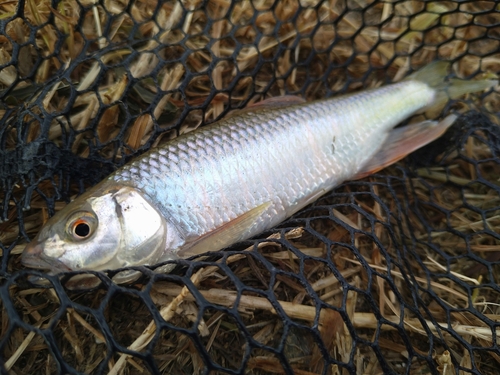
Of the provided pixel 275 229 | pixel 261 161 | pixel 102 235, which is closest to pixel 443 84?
pixel 261 161

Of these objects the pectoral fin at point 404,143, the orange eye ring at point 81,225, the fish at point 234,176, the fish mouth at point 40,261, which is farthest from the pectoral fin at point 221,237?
the pectoral fin at point 404,143

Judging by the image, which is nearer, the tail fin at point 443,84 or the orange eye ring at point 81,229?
the orange eye ring at point 81,229

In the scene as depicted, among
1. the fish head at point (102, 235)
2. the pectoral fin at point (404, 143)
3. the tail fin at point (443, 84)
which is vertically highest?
the fish head at point (102, 235)

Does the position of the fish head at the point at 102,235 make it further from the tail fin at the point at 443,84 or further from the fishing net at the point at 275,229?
the tail fin at the point at 443,84

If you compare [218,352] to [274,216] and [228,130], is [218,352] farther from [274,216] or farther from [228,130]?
[228,130]

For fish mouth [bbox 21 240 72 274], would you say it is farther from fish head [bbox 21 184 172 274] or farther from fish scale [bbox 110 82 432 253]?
fish scale [bbox 110 82 432 253]

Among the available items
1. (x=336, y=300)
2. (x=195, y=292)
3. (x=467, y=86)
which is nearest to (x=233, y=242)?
(x=195, y=292)

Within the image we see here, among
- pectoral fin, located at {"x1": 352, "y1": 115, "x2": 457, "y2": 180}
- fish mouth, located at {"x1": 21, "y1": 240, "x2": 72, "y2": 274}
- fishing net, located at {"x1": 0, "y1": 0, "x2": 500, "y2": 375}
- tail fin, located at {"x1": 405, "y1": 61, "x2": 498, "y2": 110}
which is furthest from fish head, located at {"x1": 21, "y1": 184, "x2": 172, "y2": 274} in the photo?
tail fin, located at {"x1": 405, "y1": 61, "x2": 498, "y2": 110}
